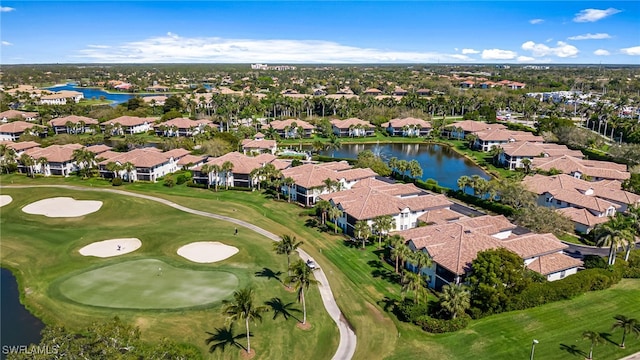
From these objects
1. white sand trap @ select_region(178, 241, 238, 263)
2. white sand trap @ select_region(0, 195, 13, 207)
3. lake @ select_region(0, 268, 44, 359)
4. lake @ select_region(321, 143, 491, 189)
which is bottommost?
lake @ select_region(0, 268, 44, 359)

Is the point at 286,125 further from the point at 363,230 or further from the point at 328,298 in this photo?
the point at 328,298

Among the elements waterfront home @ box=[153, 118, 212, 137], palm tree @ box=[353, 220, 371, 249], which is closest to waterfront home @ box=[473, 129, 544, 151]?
palm tree @ box=[353, 220, 371, 249]

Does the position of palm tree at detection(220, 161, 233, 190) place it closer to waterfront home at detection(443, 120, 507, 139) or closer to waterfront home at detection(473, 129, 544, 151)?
waterfront home at detection(473, 129, 544, 151)

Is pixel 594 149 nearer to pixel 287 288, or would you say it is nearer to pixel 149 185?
pixel 287 288

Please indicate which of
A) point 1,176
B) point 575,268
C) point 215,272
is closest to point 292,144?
point 1,176

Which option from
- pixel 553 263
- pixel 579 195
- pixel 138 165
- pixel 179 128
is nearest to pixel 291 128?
pixel 179 128
